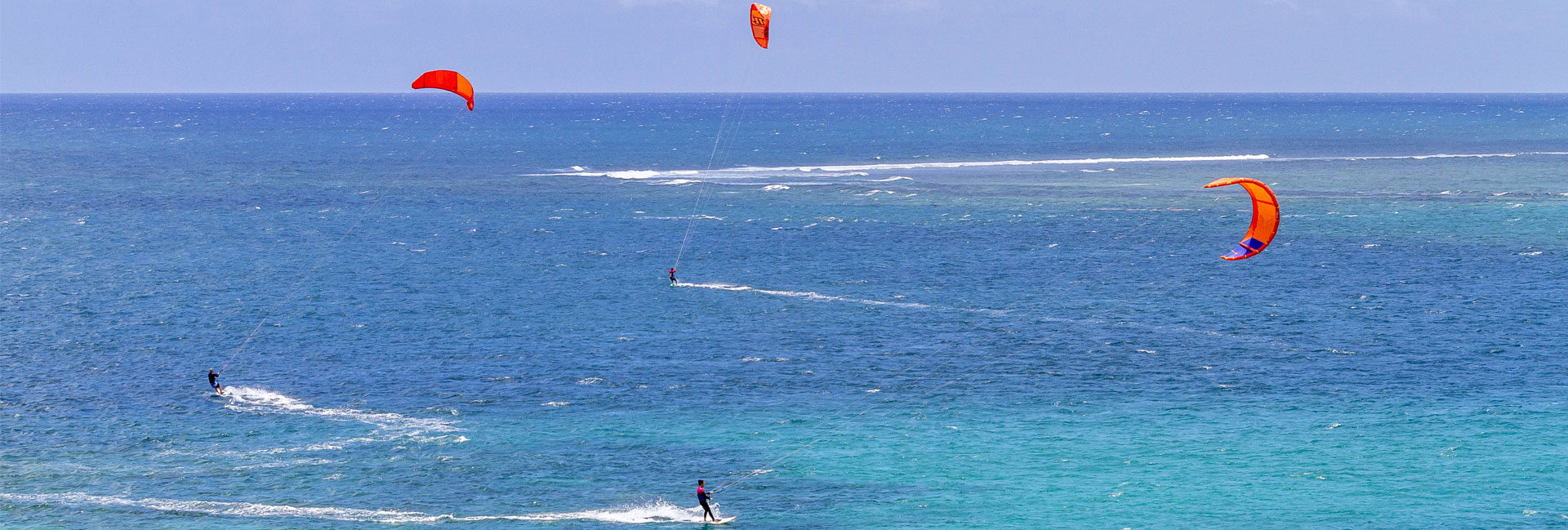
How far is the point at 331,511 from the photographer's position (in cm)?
4416

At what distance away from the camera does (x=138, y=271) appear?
88812 millimetres

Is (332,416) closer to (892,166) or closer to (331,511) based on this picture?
(331,511)

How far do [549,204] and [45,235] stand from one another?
4082 cm

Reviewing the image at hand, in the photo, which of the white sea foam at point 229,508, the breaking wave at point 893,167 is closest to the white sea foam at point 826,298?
the white sea foam at point 229,508

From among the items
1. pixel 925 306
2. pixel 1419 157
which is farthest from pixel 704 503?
pixel 1419 157

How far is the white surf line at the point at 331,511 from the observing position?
43.7 m

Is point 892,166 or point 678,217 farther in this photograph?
point 892,166

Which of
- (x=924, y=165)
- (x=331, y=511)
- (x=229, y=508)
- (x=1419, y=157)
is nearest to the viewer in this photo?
(x=331, y=511)

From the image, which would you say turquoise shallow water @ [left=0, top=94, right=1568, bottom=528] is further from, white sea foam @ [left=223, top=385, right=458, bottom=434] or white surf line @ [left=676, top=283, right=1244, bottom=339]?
white surf line @ [left=676, top=283, right=1244, bottom=339]

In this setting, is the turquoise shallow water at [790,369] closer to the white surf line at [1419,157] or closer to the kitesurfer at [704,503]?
the kitesurfer at [704,503]
